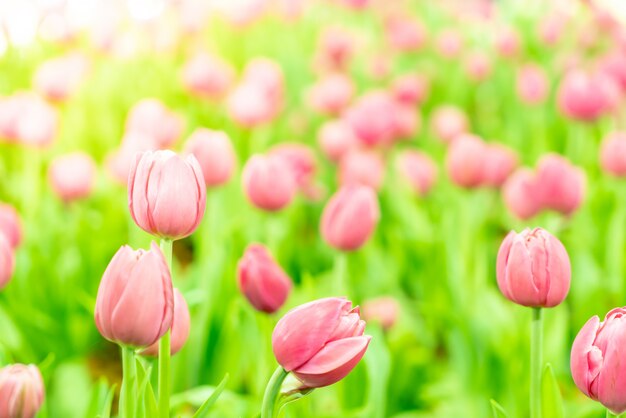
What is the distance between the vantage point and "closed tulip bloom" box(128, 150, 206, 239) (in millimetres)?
701

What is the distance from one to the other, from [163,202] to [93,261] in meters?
0.91

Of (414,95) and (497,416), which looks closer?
(497,416)

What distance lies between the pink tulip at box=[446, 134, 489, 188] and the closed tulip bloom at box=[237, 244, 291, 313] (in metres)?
0.75

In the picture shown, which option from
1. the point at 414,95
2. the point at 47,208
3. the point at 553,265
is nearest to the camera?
the point at 553,265

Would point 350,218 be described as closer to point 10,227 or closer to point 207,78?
point 10,227

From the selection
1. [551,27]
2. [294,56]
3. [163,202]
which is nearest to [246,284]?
[163,202]

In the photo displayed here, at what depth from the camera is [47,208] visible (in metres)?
1.79

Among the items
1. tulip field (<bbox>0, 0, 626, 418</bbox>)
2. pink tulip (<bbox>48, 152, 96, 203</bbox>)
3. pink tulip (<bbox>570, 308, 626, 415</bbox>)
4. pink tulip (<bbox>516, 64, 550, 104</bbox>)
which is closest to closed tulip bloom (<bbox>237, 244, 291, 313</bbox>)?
tulip field (<bbox>0, 0, 626, 418</bbox>)

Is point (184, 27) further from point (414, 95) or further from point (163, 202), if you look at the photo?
point (163, 202)

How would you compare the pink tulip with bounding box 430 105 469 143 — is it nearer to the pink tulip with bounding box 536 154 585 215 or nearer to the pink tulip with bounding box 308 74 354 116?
the pink tulip with bounding box 308 74 354 116

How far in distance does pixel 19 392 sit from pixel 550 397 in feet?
1.72

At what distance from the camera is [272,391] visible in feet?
2.22

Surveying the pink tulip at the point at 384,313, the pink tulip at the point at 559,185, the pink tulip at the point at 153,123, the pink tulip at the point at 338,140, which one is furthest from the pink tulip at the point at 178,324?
the pink tulip at the point at 338,140

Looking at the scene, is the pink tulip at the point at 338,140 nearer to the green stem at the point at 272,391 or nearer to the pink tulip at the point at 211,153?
the pink tulip at the point at 211,153
